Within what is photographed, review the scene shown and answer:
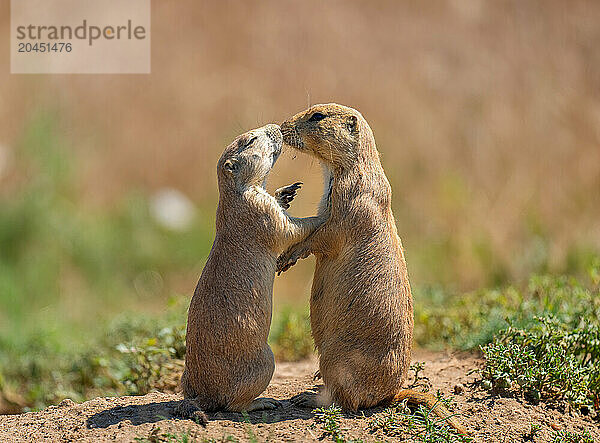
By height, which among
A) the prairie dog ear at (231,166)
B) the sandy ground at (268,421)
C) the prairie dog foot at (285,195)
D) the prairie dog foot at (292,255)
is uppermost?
the prairie dog ear at (231,166)

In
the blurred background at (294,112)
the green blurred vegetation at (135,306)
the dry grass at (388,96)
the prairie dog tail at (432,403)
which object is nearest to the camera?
the prairie dog tail at (432,403)

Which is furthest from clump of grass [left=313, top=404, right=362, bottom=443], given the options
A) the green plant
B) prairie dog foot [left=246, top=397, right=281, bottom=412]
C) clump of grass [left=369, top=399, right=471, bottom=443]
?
prairie dog foot [left=246, top=397, right=281, bottom=412]

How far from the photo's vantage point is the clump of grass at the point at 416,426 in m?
4.61

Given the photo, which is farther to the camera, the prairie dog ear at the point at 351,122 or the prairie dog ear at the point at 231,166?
the prairie dog ear at the point at 351,122

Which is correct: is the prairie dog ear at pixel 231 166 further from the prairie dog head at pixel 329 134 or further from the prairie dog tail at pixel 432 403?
the prairie dog tail at pixel 432 403

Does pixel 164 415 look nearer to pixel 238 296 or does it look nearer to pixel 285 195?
pixel 238 296

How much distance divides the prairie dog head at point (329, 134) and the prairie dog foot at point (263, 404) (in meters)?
1.65

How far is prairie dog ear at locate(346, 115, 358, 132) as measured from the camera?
515cm

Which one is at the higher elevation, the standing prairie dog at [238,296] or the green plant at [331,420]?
the standing prairie dog at [238,296]

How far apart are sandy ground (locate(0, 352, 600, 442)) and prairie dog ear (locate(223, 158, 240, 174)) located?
1578 mm

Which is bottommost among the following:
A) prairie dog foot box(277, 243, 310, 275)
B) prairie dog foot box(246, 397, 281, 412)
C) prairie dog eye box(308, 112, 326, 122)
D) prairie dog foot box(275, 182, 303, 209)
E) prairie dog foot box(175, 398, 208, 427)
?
prairie dog foot box(246, 397, 281, 412)

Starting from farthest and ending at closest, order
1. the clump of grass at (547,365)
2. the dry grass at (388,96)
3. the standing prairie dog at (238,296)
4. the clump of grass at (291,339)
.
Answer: the dry grass at (388,96) → the clump of grass at (291,339) → the clump of grass at (547,365) → the standing prairie dog at (238,296)

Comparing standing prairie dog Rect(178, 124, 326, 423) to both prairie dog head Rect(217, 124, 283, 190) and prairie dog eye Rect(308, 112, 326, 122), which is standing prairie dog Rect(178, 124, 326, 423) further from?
prairie dog eye Rect(308, 112, 326, 122)

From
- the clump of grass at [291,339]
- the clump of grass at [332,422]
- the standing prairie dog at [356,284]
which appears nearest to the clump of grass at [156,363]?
the clump of grass at [291,339]
